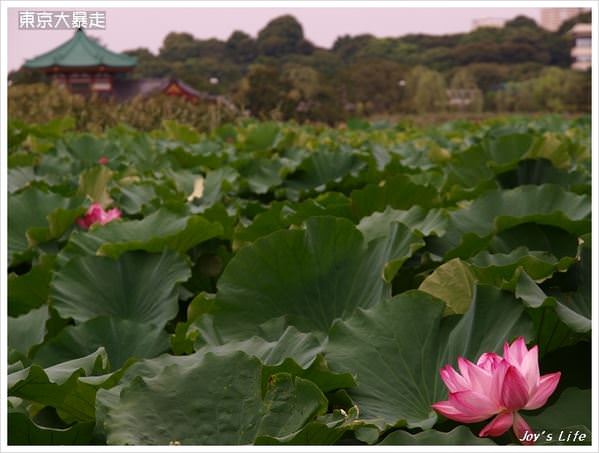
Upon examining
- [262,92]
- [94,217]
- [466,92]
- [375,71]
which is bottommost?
[94,217]

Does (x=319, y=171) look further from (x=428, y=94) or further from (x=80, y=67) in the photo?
(x=428, y=94)

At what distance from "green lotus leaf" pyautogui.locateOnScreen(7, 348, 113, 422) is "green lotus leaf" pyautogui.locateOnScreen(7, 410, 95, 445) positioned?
3cm

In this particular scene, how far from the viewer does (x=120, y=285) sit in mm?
1460

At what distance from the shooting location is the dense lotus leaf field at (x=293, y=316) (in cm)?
75

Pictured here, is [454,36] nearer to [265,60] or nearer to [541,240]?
[265,60]

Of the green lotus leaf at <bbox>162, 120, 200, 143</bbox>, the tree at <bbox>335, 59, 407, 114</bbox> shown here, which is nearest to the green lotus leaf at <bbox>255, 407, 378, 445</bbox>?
the green lotus leaf at <bbox>162, 120, 200, 143</bbox>

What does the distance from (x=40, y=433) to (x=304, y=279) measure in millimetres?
453

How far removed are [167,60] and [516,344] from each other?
2929 cm

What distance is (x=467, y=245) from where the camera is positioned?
132 cm

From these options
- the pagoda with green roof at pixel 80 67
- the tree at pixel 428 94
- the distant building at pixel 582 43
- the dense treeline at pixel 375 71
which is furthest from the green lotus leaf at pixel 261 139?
the tree at pixel 428 94

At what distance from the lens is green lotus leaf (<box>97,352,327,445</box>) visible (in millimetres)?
737

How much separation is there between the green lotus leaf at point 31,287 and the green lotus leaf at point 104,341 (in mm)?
434

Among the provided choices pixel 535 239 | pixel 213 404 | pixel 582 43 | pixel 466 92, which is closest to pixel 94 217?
pixel 535 239

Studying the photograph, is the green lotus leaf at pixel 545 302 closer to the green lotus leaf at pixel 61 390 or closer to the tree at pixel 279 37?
the green lotus leaf at pixel 61 390
